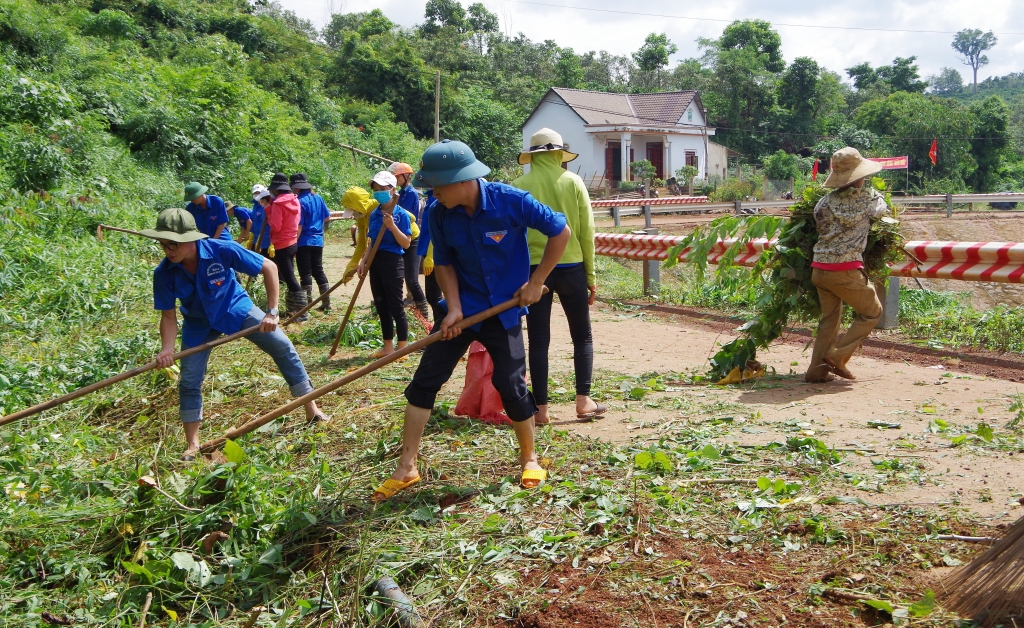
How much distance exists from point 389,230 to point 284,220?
2.76m

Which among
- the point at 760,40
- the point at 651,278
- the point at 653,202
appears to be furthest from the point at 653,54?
the point at 651,278

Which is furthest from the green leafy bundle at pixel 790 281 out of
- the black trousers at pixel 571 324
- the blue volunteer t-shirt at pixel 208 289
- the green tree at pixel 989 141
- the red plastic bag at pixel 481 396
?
the green tree at pixel 989 141

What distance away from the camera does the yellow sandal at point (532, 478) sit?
4.11 meters

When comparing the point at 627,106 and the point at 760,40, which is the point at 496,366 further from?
the point at 760,40

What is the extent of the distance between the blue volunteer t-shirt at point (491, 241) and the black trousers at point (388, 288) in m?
3.28

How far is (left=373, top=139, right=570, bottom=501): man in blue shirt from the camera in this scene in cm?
408

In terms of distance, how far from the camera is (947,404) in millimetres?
5531

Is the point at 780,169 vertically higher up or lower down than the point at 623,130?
lower down

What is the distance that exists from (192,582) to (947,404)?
4817 millimetres

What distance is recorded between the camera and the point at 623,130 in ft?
147

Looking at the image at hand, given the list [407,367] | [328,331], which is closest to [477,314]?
[407,367]

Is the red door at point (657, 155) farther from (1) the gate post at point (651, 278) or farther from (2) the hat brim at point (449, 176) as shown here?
(2) the hat brim at point (449, 176)

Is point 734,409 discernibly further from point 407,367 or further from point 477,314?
point 407,367

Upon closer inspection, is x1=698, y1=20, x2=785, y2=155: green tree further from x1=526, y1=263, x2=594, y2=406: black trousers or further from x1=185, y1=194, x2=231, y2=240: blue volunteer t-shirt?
x1=526, y1=263, x2=594, y2=406: black trousers
